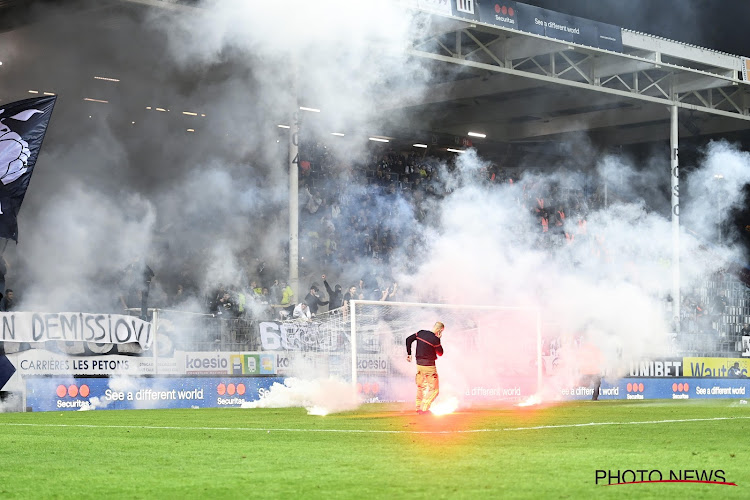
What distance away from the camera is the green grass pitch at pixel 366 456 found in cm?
693

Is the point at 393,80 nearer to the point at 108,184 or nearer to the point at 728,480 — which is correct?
the point at 108,184

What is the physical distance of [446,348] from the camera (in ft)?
74.2

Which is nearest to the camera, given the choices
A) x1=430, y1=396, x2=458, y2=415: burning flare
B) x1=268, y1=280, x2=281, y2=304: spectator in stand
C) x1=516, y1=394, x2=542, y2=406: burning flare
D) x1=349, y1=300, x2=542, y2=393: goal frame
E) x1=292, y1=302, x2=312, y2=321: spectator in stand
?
x1=430, y1=396, x2=458, y2=415: burning flare

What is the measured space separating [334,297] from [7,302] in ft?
24.6

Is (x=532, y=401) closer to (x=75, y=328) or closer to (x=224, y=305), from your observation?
(x=224, y=305)

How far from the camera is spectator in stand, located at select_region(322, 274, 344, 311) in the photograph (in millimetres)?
23653

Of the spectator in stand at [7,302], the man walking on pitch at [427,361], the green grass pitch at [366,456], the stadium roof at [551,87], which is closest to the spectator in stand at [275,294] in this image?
the stadium roof at [551,87]

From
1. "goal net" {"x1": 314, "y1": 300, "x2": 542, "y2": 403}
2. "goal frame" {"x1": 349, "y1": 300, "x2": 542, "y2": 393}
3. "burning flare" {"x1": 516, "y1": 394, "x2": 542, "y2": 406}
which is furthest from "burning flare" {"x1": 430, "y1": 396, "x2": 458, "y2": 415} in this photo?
"burning flare" {"x1": 516, "y1": 394, "x2": 542, "y2": 406}

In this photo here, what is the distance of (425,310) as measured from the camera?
876 inches

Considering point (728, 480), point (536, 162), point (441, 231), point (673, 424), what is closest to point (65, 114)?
point (441, 231)

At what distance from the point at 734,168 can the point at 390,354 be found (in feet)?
52.5

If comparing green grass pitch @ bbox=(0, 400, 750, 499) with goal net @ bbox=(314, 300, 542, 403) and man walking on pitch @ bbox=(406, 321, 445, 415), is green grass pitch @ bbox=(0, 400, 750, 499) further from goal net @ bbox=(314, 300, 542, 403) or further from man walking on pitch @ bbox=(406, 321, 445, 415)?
goal net @ bbox=(314, 300, 542, 403)

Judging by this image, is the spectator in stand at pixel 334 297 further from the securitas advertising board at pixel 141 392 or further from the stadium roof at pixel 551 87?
the stadium roof at pixel 551 87

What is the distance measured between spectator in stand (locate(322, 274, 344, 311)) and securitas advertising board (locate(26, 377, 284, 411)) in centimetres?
265
